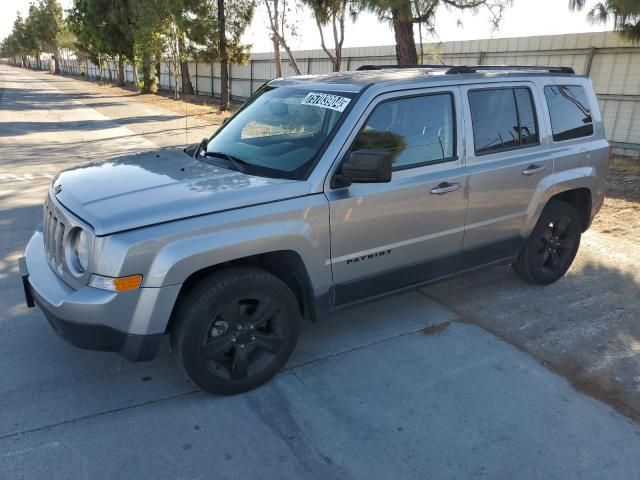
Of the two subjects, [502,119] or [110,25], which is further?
[110,25]

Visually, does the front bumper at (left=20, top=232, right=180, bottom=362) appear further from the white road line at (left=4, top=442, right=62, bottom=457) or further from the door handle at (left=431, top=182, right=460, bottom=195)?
the door handle at (left=431, top=182, right=460, bottom=195)

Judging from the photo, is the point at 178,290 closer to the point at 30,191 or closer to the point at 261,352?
the point at 261,352

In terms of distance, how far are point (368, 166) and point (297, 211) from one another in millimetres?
499

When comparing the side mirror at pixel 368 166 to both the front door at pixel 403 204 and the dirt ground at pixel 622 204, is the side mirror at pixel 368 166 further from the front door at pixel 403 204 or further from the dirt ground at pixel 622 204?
the dirt ground at pixel 622 204

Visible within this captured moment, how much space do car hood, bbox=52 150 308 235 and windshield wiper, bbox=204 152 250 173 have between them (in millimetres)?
86

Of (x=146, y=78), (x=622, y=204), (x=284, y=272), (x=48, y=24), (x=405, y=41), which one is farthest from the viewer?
(x=48, y=24)

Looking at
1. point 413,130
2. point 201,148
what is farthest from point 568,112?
point 201,148

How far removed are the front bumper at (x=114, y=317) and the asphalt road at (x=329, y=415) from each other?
474mm

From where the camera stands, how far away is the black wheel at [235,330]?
9.65ft

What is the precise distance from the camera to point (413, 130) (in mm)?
3660

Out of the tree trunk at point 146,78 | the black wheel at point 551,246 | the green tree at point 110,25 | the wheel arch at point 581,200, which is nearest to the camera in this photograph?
the black wheel at point 551,246

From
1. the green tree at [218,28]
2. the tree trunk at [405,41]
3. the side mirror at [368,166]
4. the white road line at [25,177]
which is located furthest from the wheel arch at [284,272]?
the green tree at [218,28]

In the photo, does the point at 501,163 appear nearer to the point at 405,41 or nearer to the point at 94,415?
the point at 94,415

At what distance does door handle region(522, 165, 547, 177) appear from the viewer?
13.9 ft
